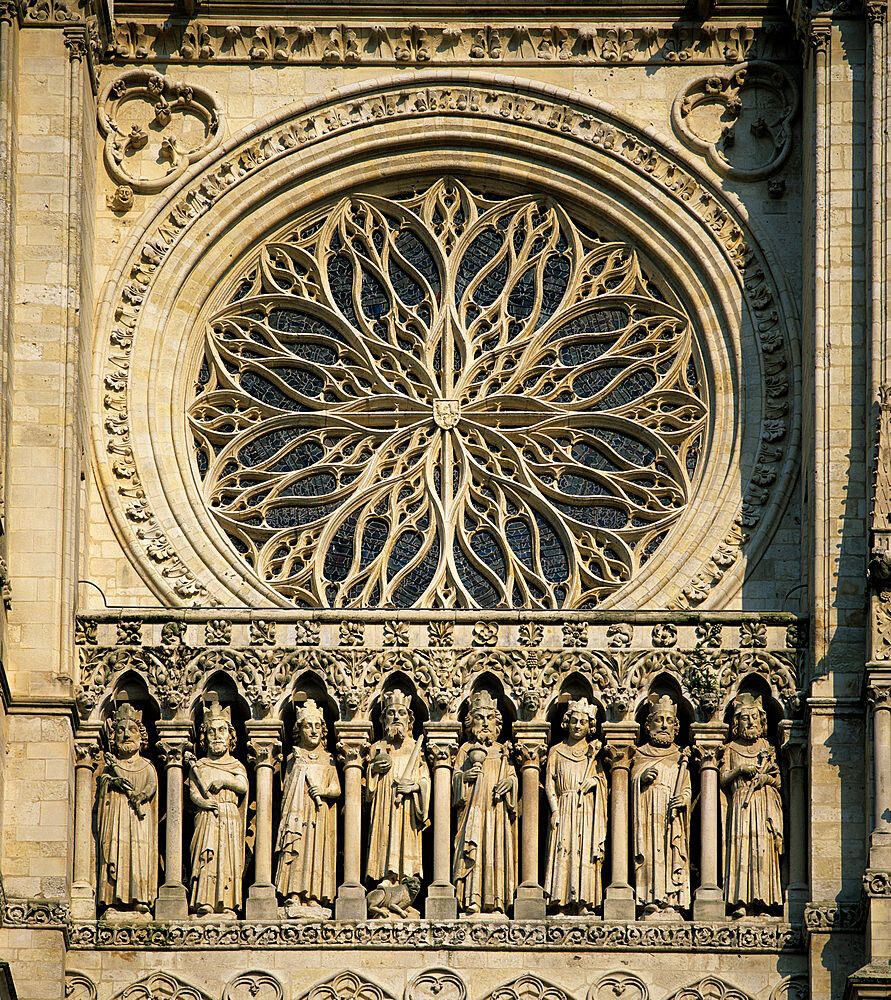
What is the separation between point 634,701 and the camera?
91.0ft

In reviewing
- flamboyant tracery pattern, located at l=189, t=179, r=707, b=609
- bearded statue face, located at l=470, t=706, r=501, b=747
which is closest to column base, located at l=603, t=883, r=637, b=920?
bearded statue face, located at l=470, t=706, r=501, b=747

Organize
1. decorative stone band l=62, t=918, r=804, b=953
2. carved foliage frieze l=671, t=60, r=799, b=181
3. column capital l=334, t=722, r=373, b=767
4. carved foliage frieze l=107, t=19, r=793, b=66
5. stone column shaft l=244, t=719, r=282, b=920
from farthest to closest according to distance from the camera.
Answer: carved foliage frieze l=107, t=19, r=793, b=66, carved foliage frieze l=671, t=60, r=799, b=181, column capital l=334, t=722, r=373, b=767, stone column shaft l=244, t=719, r=282, b=920, decorative stone band l=62, t=918, r=804, b=953

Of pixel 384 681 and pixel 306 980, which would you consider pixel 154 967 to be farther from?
pixel 384 681

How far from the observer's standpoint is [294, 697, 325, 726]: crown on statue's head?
27.6m

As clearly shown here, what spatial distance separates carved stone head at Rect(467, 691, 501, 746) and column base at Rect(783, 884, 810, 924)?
2816 millimetres

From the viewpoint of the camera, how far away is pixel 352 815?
89.9 ft

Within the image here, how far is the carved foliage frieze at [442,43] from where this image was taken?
101 ft

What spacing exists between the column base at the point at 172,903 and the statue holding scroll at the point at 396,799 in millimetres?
1564

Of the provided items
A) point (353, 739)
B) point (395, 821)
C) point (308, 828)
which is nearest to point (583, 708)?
point (395, 821)

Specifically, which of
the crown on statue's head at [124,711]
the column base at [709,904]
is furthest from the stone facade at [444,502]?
the crown on statue's head at [124,711]

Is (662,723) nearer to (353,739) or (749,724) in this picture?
(749,724)

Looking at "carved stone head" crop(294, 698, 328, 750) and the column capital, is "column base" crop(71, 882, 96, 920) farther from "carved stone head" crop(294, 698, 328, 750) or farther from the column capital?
the column capital

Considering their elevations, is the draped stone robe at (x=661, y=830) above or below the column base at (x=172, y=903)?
above

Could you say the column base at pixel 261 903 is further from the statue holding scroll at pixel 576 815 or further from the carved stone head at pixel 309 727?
the statue holding scroll at pixel 576 815
